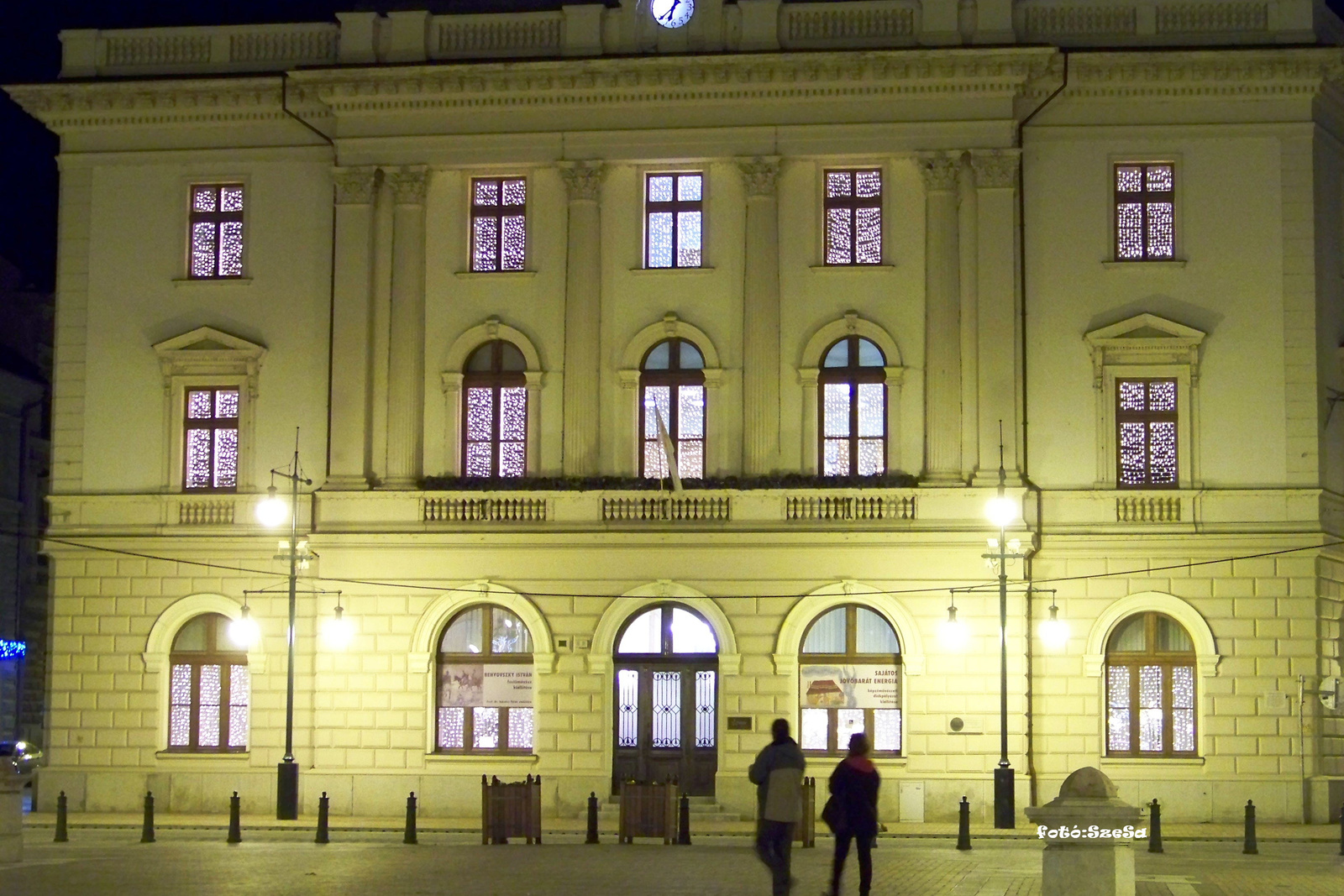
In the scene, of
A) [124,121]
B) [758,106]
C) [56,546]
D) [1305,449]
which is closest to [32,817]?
[56,546]

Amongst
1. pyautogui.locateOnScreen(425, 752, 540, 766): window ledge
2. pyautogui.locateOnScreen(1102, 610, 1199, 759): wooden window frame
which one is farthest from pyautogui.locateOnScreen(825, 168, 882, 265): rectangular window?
pyautogui.locateOnScreen(425, 752, 540, 766): window ledge

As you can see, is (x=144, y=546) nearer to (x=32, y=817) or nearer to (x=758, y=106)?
(x=32, y=817)

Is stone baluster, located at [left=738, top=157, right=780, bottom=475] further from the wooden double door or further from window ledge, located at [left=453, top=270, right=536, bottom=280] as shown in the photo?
window ledge, located at [left=453, top=270, right=536, bottom=280]

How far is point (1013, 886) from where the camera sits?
2614cm

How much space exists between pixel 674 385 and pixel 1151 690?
10547 millimetres

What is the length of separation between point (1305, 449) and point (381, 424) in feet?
56.9

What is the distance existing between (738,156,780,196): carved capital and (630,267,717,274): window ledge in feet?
5.54

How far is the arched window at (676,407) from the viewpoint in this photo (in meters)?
41.4

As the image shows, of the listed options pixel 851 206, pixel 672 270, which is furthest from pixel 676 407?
pixel 851 206

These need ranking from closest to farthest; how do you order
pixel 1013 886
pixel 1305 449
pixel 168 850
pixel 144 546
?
pixel 1013 886 < pixel 168 850 < pixel 1305 449 < pixel 144 546

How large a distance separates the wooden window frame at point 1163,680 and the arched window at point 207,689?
53.7 feet

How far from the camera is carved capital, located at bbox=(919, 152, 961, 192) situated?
40750 mm

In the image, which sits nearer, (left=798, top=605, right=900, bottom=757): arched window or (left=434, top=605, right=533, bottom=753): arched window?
(left=798, top=605, right=900, bottom=757): arched window

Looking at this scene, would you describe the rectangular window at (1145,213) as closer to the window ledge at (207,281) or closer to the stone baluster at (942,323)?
the stone baluster at (942,323)
